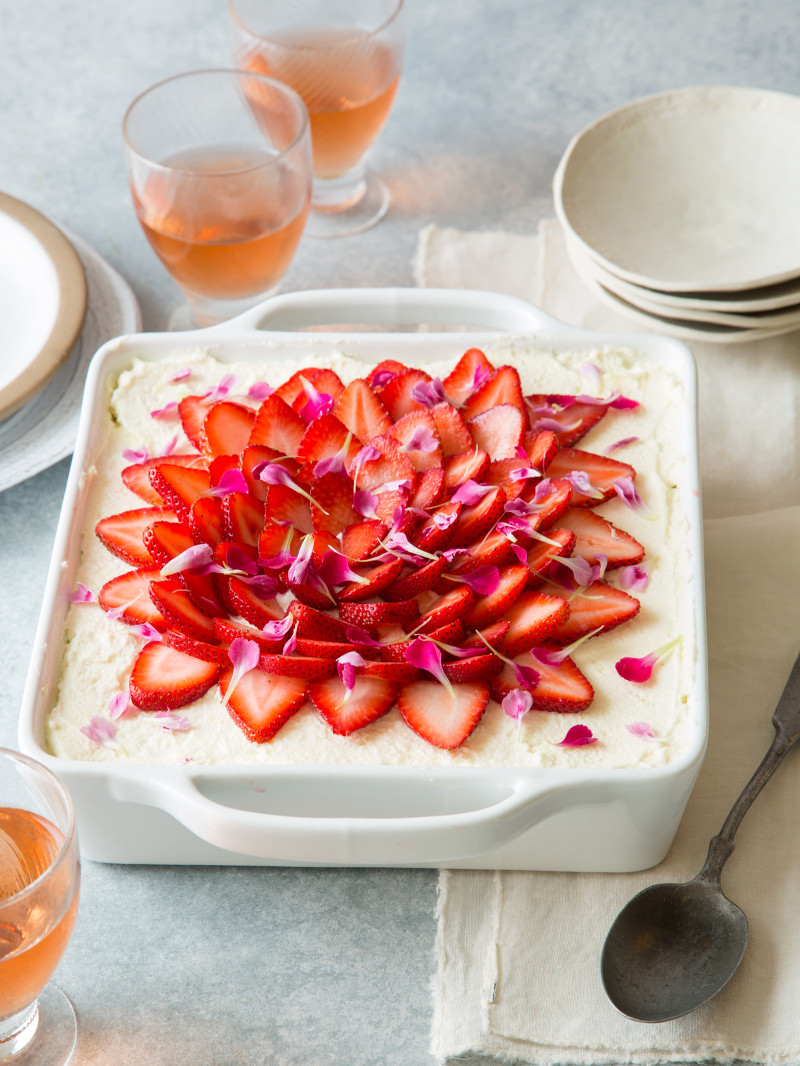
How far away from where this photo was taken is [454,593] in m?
1.14

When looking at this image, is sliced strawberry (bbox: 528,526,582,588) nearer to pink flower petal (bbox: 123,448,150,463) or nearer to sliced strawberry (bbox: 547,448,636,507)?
sliced strawberry (bbox: 547,448,636,507)

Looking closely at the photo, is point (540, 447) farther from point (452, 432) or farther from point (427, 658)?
point (427, 658)

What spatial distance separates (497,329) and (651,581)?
0.45 m

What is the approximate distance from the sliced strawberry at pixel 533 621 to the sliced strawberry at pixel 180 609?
0.97 feet

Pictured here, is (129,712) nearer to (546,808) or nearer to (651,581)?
(546,808)

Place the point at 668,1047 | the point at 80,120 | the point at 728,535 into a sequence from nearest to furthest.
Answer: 1. the point at 668,1047
2. the point at 728,535
3. the point at 80,120

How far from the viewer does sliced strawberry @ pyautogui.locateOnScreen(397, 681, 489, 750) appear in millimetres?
1057

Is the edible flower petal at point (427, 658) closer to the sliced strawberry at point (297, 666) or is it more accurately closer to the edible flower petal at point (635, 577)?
the sliced strawberry at point (297, 666)

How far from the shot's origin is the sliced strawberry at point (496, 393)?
132cm

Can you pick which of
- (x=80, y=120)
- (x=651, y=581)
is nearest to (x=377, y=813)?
(x=651, y=581)

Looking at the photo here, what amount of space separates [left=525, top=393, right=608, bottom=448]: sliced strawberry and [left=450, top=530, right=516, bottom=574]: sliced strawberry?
195 mm

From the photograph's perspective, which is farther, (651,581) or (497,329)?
(497,329)

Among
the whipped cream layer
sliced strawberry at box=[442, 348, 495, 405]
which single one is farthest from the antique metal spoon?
sliced strawberry at box=[442, 348, 495, 405]

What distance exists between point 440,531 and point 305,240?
31.9 inches
